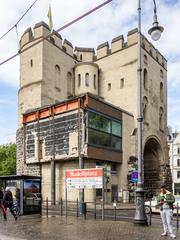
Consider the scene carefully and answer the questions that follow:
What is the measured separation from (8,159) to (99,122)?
36.8m

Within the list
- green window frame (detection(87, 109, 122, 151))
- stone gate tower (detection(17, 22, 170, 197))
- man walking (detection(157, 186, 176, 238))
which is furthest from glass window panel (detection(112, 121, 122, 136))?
man walking (detection(157, 186, 176, 238))

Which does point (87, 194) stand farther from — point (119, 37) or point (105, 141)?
point (119, 37)

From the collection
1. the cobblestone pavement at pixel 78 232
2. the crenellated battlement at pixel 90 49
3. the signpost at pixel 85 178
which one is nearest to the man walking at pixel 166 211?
the cobblestone pavement at pixel 78 232

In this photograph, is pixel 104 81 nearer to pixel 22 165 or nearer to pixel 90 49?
pixel 90 49

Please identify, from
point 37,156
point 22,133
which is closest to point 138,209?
point 37,156

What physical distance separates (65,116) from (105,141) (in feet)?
15.6

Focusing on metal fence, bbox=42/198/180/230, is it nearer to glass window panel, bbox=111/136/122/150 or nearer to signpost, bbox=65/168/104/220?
signpost, bbox=65/168/104/220

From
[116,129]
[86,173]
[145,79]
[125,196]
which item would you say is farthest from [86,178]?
[145,79]

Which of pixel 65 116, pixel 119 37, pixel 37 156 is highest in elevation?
pixel 119 37

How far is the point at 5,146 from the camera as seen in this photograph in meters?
74.4

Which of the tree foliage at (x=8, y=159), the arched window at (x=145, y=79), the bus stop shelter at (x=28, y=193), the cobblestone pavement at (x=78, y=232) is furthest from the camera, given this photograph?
the tree foliage at (x=8, y=159)

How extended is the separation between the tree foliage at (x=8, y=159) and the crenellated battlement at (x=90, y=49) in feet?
83.0

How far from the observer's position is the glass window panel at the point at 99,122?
36.7 meters

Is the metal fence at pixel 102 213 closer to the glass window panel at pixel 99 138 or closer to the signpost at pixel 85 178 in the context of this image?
the signpost at pixel 85 178
